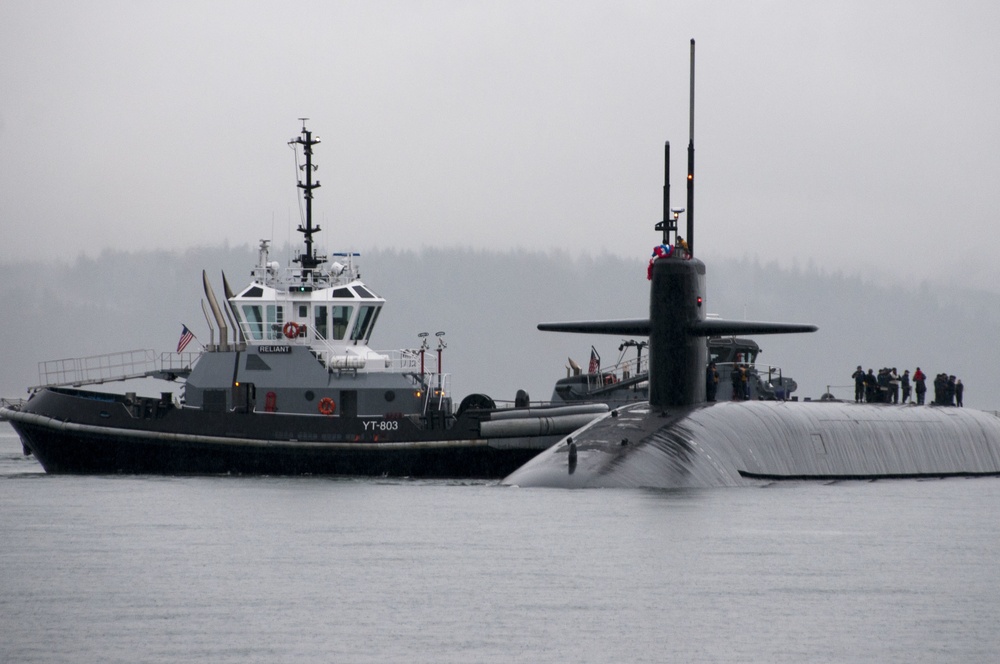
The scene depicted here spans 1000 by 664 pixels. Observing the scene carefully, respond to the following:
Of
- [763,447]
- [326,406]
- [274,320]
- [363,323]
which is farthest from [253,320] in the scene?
[763,447]

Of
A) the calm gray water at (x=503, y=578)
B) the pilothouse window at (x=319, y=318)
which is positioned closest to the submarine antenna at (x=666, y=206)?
the calm gray water at (x=503, y=578)

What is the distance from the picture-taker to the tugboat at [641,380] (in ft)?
153

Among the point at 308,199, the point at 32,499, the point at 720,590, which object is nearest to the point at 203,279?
the point at 308,199

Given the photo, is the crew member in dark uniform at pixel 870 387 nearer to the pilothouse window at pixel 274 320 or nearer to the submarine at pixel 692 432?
the submarine at pixel 692 432

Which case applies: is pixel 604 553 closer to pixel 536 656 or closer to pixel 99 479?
pixel 536 656

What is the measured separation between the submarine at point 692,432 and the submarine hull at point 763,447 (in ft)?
0.10

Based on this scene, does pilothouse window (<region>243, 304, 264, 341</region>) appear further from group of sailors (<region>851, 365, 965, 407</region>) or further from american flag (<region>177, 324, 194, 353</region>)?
group of sailors (<region>851, 365, 965, 407</region>)

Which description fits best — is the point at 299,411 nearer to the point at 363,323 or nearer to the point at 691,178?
the point at 363,323

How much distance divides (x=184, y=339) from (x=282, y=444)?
5.06 meters

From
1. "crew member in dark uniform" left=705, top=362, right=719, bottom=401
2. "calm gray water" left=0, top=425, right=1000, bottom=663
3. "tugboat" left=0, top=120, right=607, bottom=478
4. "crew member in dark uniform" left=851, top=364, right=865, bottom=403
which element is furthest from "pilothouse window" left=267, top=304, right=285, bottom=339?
"crew member in dark uniform" left=851, top=364, right=865, bottom=403

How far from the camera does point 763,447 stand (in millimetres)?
30047

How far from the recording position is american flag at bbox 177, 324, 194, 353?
130ft

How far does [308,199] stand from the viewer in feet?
136

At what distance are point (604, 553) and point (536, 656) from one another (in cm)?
673
